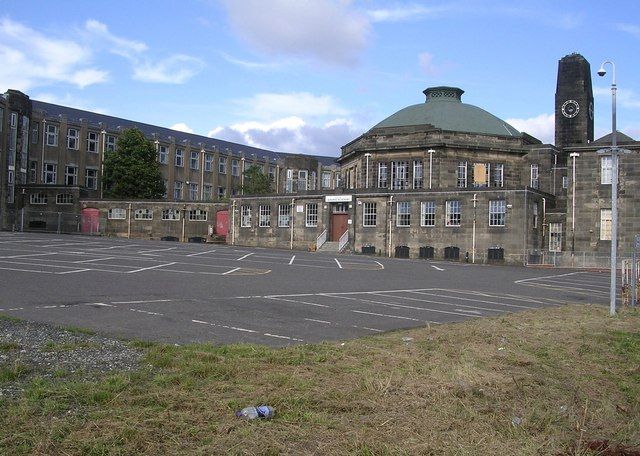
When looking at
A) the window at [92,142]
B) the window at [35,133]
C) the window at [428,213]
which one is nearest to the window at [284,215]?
the window at [428,213]

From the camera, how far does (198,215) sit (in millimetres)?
65125

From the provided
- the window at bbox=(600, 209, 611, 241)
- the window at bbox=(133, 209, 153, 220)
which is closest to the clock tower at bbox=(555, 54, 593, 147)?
the window at bbox=(600, 209, 611, 241)

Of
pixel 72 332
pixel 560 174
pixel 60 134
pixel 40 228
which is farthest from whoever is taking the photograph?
pixel 60 134

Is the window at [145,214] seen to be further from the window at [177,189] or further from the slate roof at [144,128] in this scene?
the window at [177,189]

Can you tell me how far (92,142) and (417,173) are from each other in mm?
44246

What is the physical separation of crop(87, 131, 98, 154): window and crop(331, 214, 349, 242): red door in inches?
1578

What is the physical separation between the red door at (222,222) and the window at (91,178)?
22147mm

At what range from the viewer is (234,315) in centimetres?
1425

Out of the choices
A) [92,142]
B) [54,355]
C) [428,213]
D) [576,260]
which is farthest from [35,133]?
[54,355]

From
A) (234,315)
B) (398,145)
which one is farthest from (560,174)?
(234,315)

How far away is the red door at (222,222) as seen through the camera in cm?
6475

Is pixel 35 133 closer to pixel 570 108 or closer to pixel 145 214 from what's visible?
pixel 145 214

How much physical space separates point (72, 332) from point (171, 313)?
334cm

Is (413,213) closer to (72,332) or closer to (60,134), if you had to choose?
(72,332)
